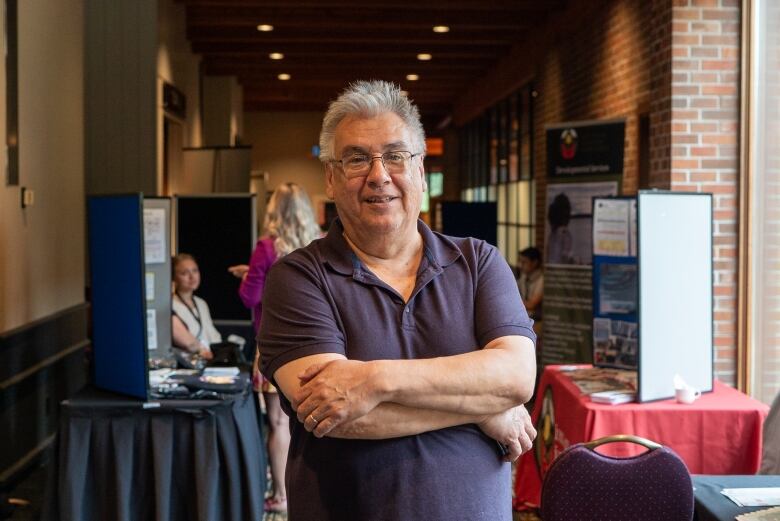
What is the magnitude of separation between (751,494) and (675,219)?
1.57m

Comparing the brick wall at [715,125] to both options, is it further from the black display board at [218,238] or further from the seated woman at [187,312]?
the black display board at [218,238]

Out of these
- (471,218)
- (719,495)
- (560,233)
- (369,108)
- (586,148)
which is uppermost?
(586,148)

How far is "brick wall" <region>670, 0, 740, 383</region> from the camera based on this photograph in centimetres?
562

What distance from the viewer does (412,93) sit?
18562 mm

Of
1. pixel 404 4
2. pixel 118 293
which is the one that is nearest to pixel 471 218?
pixel 404 4

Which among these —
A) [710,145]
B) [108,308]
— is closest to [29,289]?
[108,308]

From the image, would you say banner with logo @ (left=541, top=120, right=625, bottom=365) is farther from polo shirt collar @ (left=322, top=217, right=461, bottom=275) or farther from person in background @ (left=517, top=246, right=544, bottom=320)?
polo shirt collar @ (left=322, top=217, right=461, bottom=275)

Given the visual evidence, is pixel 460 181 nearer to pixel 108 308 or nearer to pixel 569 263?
pixel 569 263

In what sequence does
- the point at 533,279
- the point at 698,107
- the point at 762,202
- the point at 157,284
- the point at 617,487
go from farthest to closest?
the point at 533,279 < the point at 698,107 < the point at 762,202 < the point at 157,284 < the point at 617,487

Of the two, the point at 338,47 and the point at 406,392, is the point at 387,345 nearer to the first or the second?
the point at 406,392

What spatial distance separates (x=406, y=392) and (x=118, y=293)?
277 centimetres

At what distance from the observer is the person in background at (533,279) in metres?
9.01

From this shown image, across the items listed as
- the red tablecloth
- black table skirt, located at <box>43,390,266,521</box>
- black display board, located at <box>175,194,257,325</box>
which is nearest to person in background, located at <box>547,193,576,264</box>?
black display board, located at <box>175,194,257,325</box>

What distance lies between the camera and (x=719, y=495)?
2.91m
